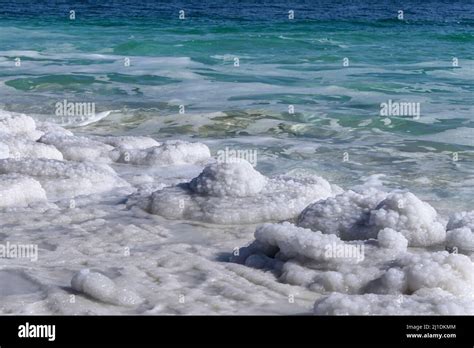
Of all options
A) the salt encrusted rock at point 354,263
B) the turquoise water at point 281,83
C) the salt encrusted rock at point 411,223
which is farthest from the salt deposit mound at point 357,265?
the turquoise water at point 281,83

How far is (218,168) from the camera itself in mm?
5348

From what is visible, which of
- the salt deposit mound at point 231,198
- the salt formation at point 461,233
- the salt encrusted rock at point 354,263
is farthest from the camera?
the salt deposit mound at point 231,198

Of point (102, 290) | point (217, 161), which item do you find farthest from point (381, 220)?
point (217, 161)

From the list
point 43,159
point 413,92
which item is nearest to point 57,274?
point 43,159

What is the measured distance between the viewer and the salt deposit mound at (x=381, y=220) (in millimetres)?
4504

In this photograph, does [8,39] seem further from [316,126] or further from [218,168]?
[218,168]

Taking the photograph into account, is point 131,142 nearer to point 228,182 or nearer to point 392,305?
point 228,182

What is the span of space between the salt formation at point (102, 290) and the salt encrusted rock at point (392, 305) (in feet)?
2.71

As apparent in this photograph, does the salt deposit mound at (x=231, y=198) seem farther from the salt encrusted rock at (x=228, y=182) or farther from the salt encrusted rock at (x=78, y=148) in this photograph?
the salt encrusted rock at (x=78, y=148)

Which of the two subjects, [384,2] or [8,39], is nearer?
[8,39]

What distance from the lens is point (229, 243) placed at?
470 cm

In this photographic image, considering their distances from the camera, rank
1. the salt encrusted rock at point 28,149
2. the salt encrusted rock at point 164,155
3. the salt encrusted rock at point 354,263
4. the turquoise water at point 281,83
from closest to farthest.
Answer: the salt encrusted rock at point 354,263 < the salt encrusted rock at point 28,149 < the salt encrusted rock at point 164,155 < the turquoise water at point 281,83

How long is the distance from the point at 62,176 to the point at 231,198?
138 centimetres

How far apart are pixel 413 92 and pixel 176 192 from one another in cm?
798
